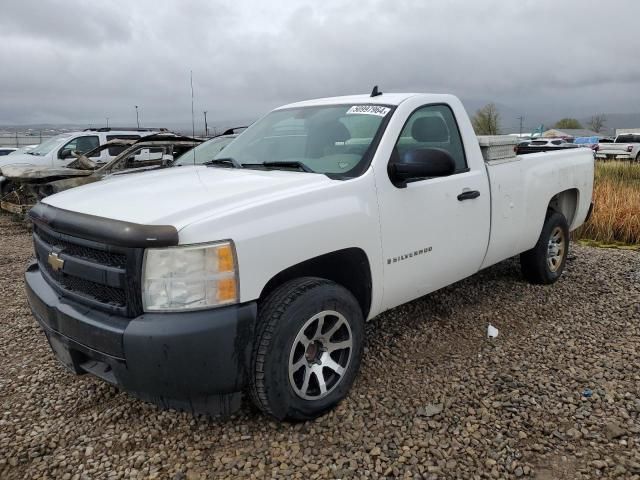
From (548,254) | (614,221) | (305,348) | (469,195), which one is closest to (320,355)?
(305,348)

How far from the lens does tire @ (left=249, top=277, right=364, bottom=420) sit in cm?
256

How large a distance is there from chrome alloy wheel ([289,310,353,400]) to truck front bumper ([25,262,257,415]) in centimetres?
34

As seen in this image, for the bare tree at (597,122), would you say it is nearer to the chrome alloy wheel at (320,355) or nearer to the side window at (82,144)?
the side window at (82,144)

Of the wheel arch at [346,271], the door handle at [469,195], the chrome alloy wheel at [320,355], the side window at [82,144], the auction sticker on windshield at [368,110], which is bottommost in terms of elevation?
the chrome alloy wheel at [320,355]

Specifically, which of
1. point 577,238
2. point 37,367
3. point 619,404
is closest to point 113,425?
point 37,367

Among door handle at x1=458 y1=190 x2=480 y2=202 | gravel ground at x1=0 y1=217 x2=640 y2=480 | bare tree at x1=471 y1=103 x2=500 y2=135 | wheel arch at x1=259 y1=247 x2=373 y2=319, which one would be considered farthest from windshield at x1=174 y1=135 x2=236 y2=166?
bare tree at x1=471 y1=103 x2=500 y2=135

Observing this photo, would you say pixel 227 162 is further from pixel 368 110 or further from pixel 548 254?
pixel 548 254

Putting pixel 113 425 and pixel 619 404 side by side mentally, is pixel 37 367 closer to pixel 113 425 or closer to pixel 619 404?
pixel 113 425

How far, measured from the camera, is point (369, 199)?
3.04m

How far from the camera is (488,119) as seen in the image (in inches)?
2205

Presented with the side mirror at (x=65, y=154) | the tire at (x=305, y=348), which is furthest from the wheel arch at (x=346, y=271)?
the side mirror at (x=65, y=154)

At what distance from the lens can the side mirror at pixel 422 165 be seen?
3.10 meters

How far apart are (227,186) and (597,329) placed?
3119mm

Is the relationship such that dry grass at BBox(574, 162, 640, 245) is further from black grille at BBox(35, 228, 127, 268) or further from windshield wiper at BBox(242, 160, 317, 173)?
black grille at BBox(35, 228, 127, 268)
